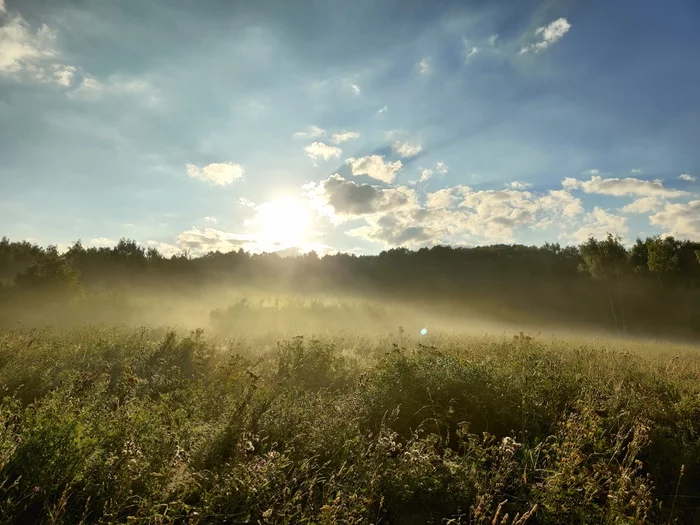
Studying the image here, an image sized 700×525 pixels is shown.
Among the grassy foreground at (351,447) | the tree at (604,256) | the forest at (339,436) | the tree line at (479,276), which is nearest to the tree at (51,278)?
the tree line at (479,276)

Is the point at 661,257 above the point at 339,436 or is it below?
above

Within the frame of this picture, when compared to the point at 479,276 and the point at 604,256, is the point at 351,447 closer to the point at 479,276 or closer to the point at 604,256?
the point at 604,256

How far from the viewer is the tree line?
3562cm

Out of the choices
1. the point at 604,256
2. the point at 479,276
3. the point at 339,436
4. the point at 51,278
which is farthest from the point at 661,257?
the point at 51,278

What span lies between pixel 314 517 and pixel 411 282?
48.3 m

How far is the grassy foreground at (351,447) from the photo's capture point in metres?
3.33

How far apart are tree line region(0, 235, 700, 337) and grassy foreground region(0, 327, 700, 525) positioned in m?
22.2

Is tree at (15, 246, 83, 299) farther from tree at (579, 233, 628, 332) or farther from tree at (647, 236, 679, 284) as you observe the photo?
tree at (647, 236, 679, 284)

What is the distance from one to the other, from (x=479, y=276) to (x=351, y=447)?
156 ft

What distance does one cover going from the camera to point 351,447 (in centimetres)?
456

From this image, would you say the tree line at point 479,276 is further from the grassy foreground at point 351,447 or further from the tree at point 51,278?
the grassy foreground at point 351,447

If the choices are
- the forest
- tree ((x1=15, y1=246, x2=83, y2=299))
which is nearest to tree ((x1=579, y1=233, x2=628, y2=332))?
the forest

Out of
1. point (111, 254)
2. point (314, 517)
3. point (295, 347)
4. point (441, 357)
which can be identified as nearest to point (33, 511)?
point (314, 517)

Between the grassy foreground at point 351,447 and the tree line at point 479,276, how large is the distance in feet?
73.0
